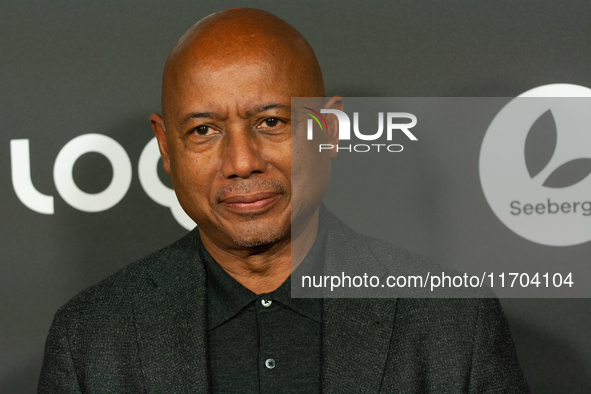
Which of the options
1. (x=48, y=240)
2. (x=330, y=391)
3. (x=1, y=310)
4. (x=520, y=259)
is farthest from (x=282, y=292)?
(x=1, y=310)

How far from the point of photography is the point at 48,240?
1999 millimetres

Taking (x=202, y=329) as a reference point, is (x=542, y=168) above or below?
above

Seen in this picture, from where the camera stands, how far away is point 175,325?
1393 mm

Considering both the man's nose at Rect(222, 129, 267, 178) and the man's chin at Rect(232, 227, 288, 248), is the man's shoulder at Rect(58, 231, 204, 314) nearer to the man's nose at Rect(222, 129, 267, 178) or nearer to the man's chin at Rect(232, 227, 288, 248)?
the man's chin at Rect(232, 227, 288, 248)

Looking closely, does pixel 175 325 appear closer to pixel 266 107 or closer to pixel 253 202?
pixel 253 202

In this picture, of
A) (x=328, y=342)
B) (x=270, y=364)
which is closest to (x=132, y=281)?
(x=270, y=364)

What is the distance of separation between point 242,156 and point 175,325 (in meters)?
0.44

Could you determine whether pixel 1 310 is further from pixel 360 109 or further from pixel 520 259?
pixel 520 259

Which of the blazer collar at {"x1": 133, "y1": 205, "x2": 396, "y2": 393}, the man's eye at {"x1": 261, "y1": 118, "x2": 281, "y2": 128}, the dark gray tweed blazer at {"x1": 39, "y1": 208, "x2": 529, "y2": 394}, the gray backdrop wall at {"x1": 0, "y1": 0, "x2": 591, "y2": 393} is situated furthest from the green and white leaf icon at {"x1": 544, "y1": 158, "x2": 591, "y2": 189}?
the man's eye at {"x1": 261, "y1": 118, "x2": 281, "y2": 128}

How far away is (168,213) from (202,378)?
78 centimetres

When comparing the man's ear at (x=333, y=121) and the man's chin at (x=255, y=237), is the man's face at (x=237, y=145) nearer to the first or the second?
the man's chin at (x=255, y=237)

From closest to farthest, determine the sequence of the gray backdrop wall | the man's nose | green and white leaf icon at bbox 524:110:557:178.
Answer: the man's nose → green and white leaf icon at bbox 524:110:557:178 → the gray backdrop wall

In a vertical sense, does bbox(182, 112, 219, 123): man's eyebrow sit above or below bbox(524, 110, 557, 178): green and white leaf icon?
below

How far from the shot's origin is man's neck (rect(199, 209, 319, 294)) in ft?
4.66
